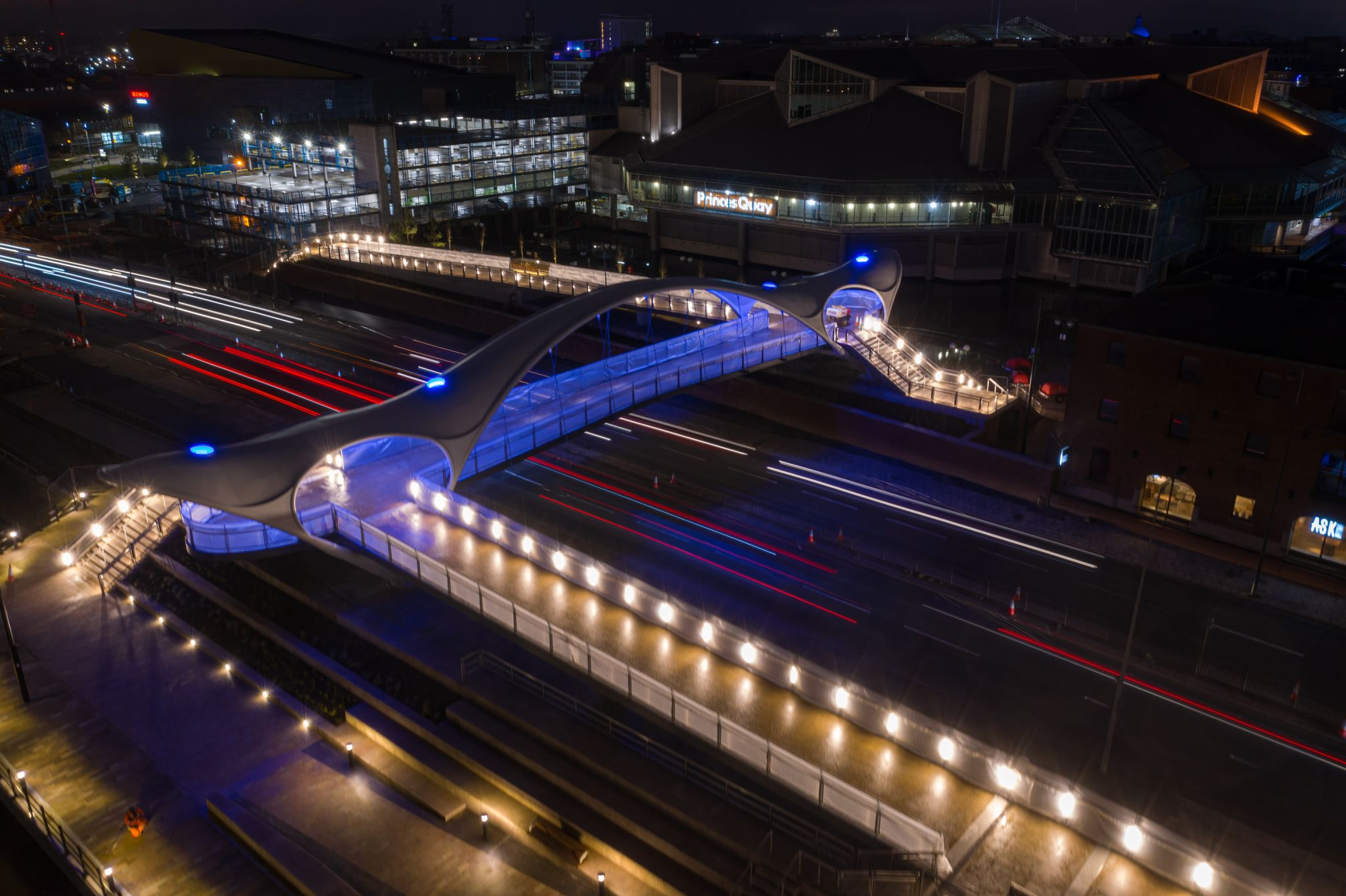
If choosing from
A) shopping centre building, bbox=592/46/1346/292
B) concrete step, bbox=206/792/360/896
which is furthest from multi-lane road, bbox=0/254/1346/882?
shopping centre building, bbox=592/46/1346/292

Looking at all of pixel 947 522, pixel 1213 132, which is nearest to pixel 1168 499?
pixel 947 522

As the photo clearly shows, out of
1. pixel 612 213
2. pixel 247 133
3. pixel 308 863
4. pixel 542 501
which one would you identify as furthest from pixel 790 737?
pixel 247 133

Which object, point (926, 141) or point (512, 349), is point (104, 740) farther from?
point (926, 141)

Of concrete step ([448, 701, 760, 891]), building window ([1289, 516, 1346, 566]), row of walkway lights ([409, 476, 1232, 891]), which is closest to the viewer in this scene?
row of walkway lights ([409, 476, 1232, 891])

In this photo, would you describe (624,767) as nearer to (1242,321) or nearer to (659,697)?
(659,697)

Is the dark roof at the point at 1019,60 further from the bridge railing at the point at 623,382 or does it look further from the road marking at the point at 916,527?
the road marking at the point at 916,527

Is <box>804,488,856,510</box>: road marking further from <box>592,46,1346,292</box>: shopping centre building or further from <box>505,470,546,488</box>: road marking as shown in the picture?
<box>592,46,1346,292</box>: shopping centre building
